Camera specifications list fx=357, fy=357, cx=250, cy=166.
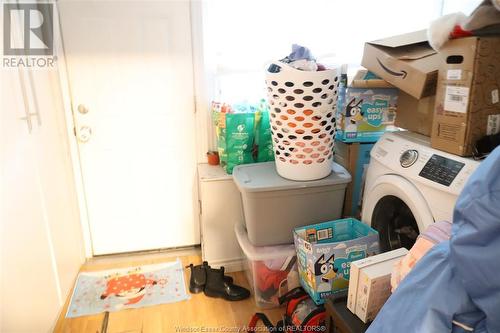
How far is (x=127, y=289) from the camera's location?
6.83 feet

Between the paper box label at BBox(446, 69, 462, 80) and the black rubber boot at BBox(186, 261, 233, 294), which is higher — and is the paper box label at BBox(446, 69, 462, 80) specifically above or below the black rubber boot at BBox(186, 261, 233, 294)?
above

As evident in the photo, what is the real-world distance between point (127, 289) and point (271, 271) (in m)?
0.87

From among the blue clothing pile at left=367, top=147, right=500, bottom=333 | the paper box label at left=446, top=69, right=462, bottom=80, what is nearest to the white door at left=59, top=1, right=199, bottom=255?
the paper box label at left=446, top=69, right=462, bottom=80

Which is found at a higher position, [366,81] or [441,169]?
[366,81]

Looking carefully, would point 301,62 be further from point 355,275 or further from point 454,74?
point 355,275

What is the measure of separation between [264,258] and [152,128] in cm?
106

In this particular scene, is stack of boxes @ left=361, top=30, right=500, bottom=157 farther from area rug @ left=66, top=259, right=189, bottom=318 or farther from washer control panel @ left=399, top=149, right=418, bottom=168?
area rug @ left=66, top=259, right=189, bottom=318

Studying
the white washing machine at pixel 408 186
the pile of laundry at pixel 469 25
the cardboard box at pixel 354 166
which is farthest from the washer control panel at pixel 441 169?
the cardboard box at pixel 354 166

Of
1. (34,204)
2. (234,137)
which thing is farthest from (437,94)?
(34,204)

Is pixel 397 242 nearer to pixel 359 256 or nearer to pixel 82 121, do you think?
pixel 359 256

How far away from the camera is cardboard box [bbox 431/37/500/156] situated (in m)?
1.27

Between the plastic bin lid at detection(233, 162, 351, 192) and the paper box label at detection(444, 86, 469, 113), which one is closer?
the paper box label at detection(444, 86, 469, 113)

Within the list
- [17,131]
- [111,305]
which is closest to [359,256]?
[111,305]

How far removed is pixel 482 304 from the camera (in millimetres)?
737
